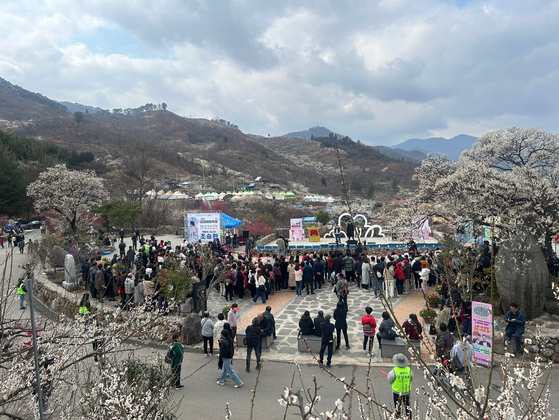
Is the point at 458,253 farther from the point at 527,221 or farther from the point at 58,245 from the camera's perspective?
the point at 58,245

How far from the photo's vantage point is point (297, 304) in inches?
465

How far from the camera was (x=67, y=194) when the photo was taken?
25.2 m

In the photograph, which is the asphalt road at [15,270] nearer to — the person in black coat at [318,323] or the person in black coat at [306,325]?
the person in black coat at [306,325]

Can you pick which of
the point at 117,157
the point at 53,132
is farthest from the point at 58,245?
the point at 53,132

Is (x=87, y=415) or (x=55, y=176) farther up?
(x=55, y=176)

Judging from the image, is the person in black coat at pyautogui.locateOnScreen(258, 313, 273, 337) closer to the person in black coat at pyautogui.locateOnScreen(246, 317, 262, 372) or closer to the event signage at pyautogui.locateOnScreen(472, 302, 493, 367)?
the person in black coat at pyautogui.locateOnScreen(246, 317, 262, 372)

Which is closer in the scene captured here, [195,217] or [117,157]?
[195,217]

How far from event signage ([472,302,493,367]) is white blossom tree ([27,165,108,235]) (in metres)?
24.0

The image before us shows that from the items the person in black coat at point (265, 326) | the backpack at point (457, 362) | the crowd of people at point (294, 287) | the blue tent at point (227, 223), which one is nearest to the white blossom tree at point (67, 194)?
the blue tent at point (227, 223)

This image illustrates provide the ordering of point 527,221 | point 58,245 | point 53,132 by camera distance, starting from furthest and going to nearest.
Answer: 1. point 53,132
2. point 58,245
3. point 527,221

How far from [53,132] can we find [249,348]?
292ft

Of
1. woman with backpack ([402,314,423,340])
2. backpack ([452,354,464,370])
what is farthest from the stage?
backpack ([452,354,464,370])

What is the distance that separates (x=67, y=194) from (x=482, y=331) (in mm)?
26798

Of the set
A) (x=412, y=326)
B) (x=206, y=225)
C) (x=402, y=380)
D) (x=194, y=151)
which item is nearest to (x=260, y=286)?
(x=412, y=326)
